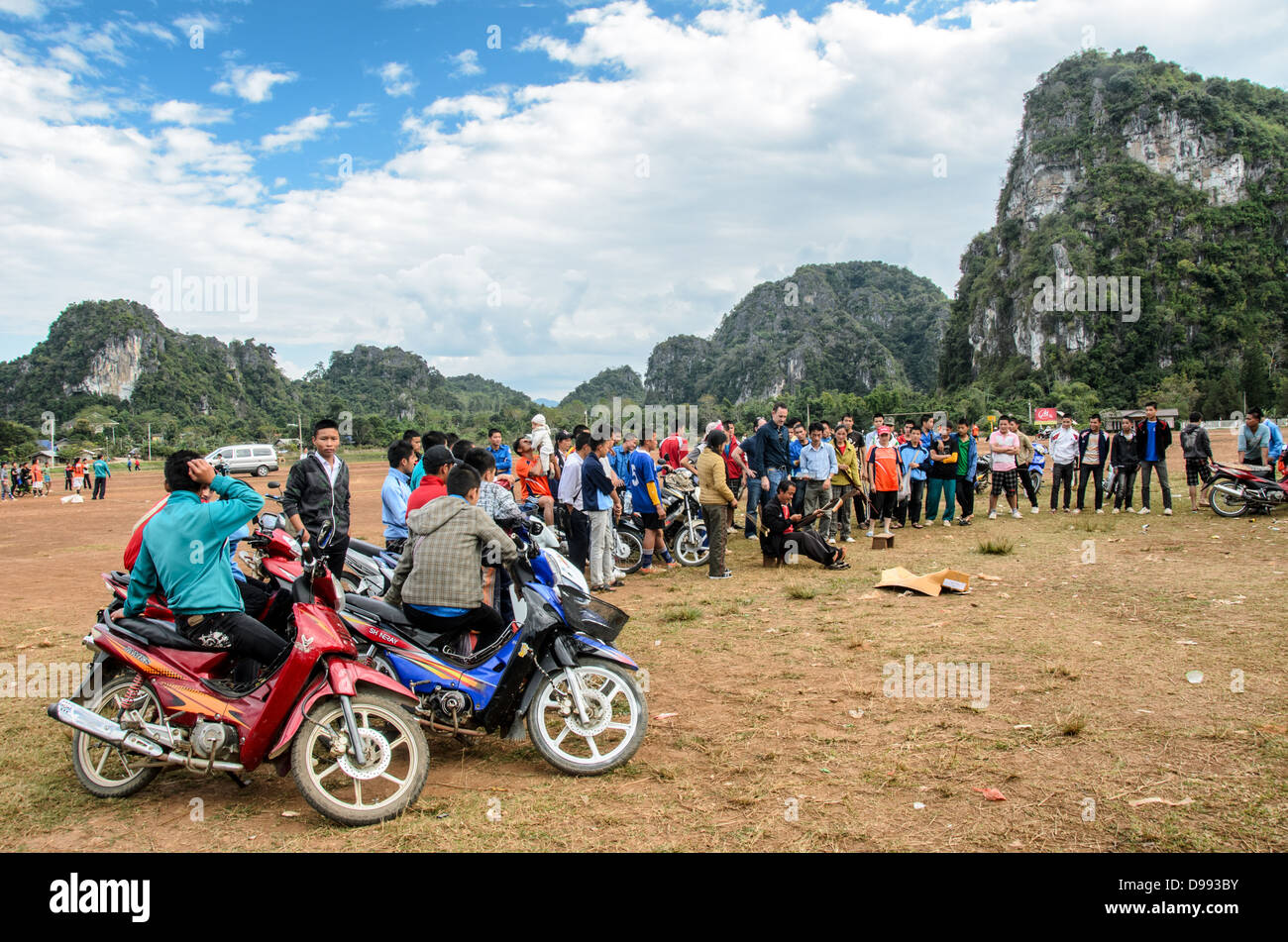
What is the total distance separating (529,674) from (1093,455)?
1219 cm

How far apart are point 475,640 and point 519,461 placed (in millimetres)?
5286

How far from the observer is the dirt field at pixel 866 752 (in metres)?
3.17

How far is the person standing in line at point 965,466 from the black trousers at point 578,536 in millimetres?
6638

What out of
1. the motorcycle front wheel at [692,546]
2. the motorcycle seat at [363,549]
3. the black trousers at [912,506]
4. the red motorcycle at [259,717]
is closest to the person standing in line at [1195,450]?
the black trousers at [912,506]

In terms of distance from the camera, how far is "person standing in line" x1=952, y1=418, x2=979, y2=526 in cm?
1202

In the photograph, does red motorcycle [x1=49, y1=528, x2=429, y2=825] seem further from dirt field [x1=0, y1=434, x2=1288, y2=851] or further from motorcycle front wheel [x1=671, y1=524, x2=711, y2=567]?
motorcycle front wheel [x1=671, y1=524, x2=711, y2=567]

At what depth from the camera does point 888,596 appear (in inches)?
300

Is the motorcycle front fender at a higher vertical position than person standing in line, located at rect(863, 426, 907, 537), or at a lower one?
lower

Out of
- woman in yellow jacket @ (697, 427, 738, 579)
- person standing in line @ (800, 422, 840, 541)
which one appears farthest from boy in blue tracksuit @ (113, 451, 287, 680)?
person standing in line @ (800, 422, 840, 541)

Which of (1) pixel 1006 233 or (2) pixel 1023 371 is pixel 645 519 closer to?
(2) pixel 1023 371

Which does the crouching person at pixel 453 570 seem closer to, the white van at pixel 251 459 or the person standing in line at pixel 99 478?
the person standing in line at pixel 99 478

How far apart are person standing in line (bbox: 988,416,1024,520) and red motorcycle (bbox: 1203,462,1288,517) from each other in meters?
2.77

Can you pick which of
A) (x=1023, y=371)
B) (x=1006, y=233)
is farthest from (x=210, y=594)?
(x=1006, y=233)

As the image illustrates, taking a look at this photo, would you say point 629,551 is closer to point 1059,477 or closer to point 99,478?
point 1059,477
